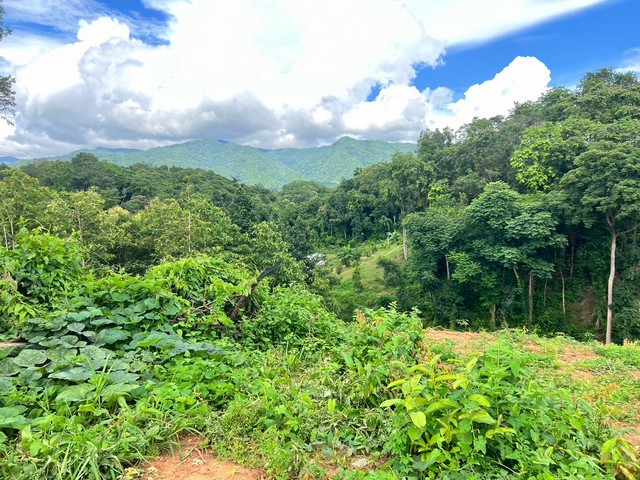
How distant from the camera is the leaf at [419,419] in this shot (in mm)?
2168

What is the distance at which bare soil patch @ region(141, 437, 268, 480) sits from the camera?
7.57ft

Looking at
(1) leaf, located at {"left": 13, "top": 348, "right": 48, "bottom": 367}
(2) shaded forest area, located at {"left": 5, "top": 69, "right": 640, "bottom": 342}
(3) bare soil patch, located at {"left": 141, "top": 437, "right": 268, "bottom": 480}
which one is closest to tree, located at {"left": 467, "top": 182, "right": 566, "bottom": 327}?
(2) shaded forest area, located at {"left": 5, "top": 69, "right": 640, "bottom": 342}

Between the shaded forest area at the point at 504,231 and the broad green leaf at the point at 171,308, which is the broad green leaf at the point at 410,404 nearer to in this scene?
the broad green leaf at the point at 171,308

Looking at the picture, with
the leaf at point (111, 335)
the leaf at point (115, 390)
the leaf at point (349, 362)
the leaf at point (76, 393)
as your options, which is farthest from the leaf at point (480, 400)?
the leaf at point (111, 335)

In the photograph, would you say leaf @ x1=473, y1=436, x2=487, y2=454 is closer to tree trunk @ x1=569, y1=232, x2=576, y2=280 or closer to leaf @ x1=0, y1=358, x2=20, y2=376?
leaf @ x1=0, y1=358, x2=20, y2=376

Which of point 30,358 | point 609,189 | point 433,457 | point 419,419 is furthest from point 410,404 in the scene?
point 609,189

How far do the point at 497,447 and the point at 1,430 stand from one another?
3.16 metres

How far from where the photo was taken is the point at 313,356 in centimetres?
399

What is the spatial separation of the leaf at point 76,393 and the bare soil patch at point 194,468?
2.41 ft

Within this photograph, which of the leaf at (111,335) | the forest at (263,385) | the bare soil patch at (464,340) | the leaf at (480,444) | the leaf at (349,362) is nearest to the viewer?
the leaf at (480,444)

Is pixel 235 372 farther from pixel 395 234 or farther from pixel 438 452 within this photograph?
pixel 395 234

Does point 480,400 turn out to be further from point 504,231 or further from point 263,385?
point 504,231

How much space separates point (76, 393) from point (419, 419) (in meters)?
2.39

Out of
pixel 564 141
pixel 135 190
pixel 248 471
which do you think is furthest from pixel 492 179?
pixel 135 190
